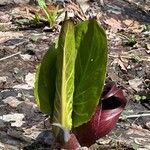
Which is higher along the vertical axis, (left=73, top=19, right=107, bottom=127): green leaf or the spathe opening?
(left=73, top=19, right=107, bottom=127): green leaf

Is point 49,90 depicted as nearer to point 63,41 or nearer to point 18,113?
point 63,41

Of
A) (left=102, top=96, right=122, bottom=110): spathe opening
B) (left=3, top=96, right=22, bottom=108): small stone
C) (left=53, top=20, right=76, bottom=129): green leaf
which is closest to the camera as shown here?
(left=53, top=20, right=76, bottom=129): green leaf

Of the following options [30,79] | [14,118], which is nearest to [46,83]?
[14,118]

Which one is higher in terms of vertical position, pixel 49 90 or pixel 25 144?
pixel 49 90

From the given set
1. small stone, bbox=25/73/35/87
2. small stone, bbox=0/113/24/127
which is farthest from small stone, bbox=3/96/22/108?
small stone, bbox=25/73/35/87

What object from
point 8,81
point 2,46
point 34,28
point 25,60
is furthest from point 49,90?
point 34,28

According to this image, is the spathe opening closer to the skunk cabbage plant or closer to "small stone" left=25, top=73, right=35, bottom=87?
the skunk cabbage plant

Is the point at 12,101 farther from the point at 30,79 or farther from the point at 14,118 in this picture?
the point at 30,79
